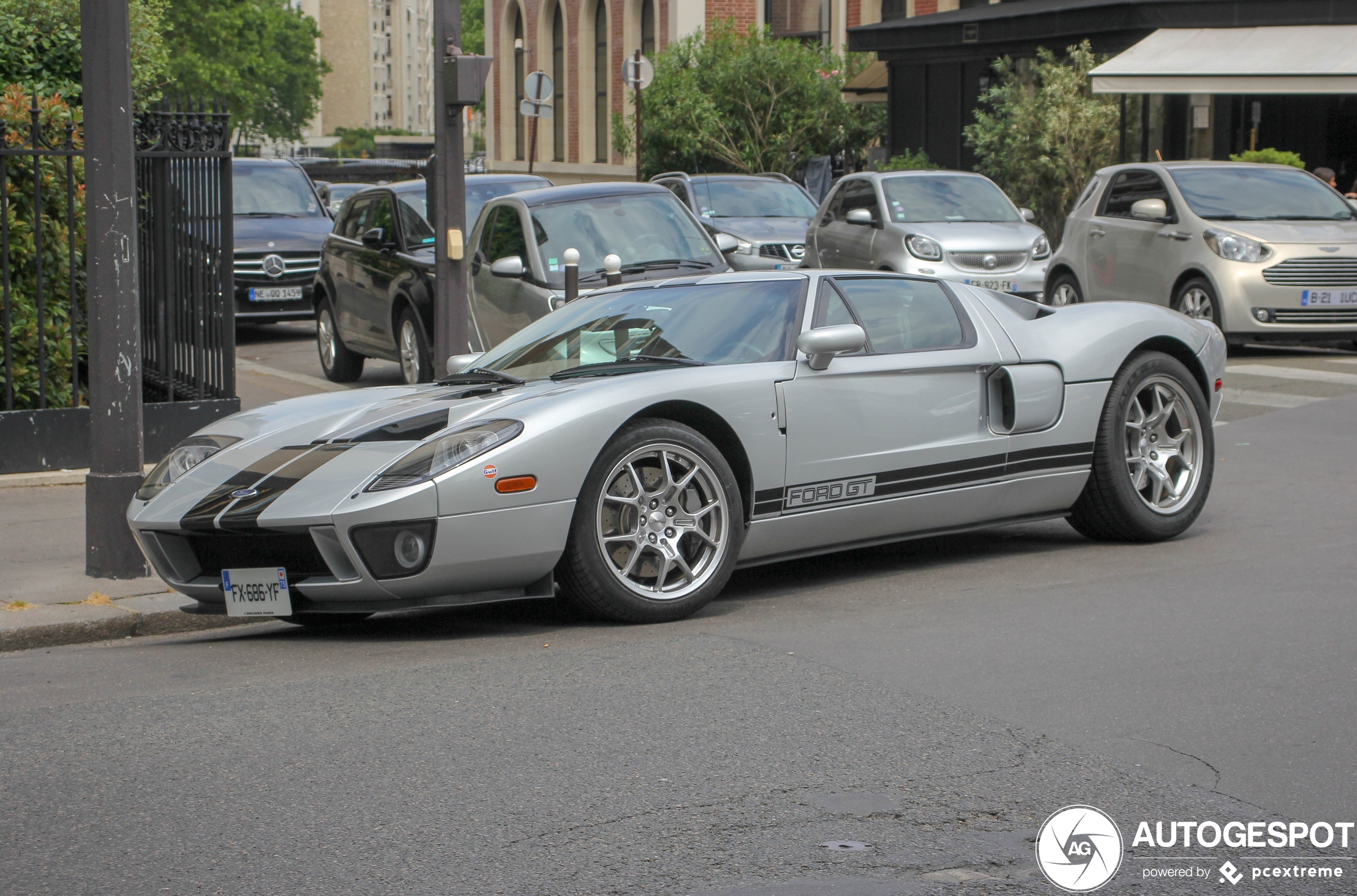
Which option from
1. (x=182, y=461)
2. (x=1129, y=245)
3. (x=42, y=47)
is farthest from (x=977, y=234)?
(x=182, y=461)

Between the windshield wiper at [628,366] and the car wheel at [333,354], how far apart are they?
908cm

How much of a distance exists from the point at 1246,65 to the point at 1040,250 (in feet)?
27.1

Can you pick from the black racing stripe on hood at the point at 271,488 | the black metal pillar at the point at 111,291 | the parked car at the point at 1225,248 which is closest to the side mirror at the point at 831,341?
the black racing stripe on hood at the point at 271,488

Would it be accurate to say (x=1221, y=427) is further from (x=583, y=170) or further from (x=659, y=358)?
(x=583, y=170)

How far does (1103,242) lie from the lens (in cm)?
1598

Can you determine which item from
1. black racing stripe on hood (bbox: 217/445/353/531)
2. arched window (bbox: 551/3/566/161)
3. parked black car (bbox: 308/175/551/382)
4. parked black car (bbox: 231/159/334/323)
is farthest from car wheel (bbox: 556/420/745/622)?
arched window (bbox: 551/3/566/161)

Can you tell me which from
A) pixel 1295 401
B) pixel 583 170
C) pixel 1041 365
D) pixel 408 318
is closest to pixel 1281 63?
pixel 1295 401

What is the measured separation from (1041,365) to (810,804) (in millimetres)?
3575

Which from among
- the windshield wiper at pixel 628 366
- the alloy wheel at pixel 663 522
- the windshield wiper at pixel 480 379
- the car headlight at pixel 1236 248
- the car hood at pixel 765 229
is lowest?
the alloy wheel at pixel 663 522

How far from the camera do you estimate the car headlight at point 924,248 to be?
682 inches

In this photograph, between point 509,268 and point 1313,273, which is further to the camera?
point 1313,273

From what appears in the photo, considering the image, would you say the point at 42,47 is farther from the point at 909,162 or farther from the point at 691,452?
the point at 909,162

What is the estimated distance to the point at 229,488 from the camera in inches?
238

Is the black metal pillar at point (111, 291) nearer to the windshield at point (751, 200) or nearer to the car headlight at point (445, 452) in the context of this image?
the car headlight at point (445, 452)
